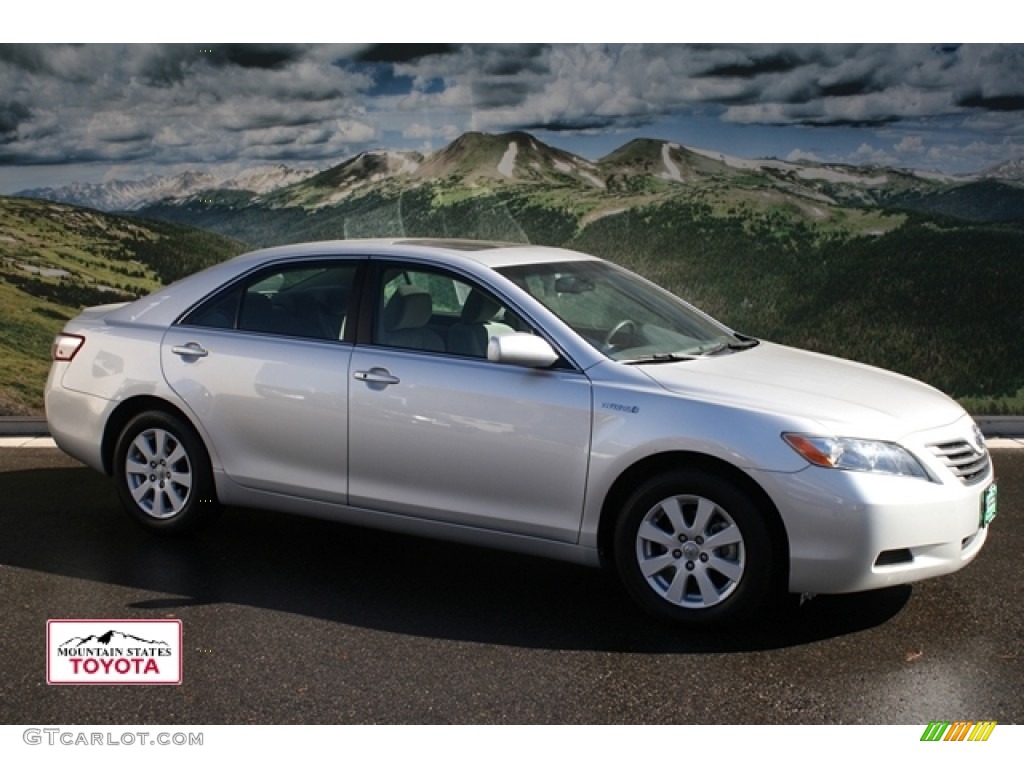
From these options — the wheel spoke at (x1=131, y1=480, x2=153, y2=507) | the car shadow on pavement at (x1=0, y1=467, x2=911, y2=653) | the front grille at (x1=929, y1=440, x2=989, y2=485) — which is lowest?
the car shadow on pavement at (x1=0, y1=467, x2=911, y2=653)

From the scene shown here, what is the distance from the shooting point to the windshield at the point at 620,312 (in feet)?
19.5

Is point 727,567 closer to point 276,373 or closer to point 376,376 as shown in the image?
point 376,376

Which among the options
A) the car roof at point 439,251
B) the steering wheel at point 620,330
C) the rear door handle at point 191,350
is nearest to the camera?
the steering wheel at point 620,330

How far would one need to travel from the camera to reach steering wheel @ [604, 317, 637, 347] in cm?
592

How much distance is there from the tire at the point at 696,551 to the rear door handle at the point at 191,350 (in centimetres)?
228

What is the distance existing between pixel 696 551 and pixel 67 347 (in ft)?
11.6

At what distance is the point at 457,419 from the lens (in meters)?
5.76

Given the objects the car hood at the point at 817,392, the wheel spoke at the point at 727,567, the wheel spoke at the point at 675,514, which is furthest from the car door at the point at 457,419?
the wheel spoke at the point at 727,567

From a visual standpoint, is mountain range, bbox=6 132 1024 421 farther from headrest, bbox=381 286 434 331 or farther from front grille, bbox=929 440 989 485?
front grille, bbox=929 440 989 485

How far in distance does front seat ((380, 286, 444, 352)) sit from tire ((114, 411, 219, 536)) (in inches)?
44.6

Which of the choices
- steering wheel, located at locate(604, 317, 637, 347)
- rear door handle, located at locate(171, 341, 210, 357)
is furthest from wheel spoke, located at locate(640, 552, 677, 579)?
rear door handle, located at locate(171, 341, 210, 357)

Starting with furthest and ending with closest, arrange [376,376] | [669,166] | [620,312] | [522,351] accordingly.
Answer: [669,166], [620,312], [376,376], [522,351]

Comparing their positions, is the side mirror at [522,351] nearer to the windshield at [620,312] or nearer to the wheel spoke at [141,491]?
the windshield at [620,312]

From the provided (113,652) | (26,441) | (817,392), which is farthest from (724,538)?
(26,441)
